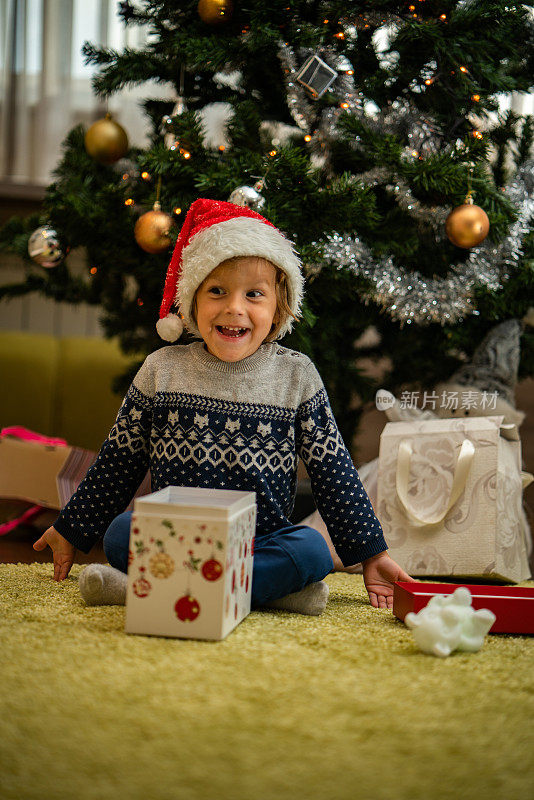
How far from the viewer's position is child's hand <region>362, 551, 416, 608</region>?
37.3 inches

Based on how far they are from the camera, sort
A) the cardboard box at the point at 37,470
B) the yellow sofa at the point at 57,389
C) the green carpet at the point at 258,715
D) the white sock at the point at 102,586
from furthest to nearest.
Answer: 1. the yellow sofa at the point at 57,389
2. the cardboard box at the point at 37,470
3. the white sock at the point at 102,586
4. the green carpet at the point at 258,715

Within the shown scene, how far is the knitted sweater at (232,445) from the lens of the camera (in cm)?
95

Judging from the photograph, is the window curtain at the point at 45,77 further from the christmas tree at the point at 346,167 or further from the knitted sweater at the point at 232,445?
the knitted sweater at the point at 232,445

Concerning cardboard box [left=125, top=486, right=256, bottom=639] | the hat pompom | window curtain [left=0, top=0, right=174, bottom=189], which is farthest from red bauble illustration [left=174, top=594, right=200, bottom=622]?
window curtain [left=0, top=0, right=174, bottom=189]

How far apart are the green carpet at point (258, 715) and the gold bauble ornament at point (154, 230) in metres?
0.64

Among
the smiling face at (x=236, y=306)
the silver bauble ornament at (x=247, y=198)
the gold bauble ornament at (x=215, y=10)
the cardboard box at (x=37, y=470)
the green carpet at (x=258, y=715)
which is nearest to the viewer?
the green carpet at (x=258, y=715)

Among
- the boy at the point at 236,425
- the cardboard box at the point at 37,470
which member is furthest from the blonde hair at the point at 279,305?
the cardboard box at the point at 37,470

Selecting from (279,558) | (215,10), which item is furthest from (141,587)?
(215,10)

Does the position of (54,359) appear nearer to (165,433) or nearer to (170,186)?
(170,186)

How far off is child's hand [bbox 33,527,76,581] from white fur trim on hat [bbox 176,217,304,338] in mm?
337

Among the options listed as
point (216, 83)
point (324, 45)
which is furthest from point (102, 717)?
point (216, 83)

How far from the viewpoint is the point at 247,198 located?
1117mm

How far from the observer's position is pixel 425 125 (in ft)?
4.25

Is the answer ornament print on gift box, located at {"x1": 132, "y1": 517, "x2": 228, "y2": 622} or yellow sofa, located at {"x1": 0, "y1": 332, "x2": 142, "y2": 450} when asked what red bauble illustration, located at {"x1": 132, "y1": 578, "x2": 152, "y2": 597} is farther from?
yellow sofa, located at {"x1": 0, "y1": 332, "x2": 142, "y2": 450}
